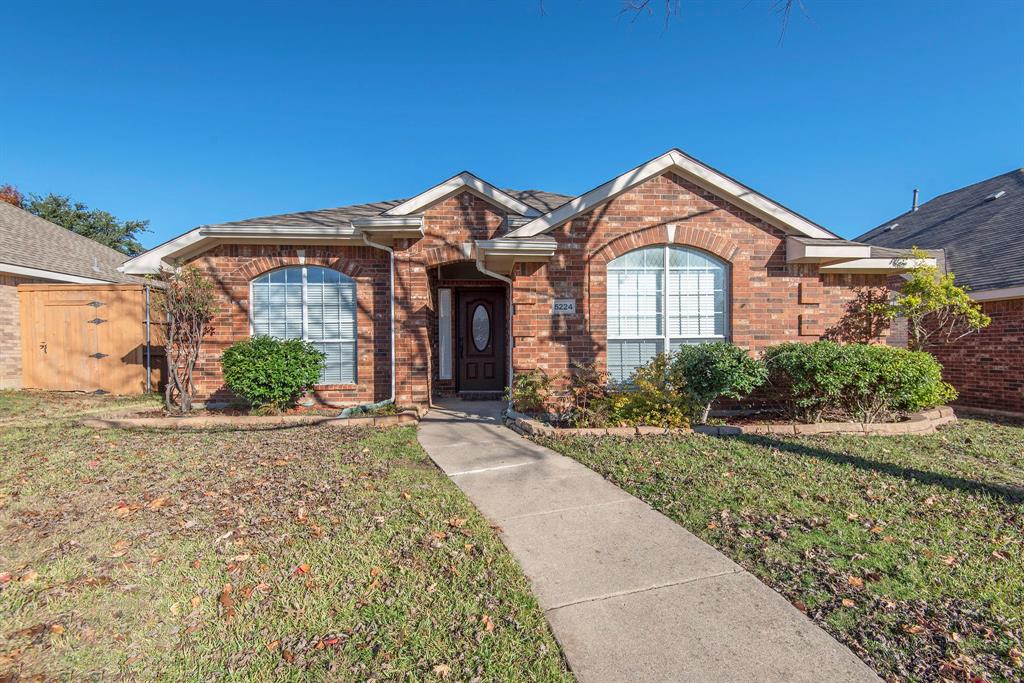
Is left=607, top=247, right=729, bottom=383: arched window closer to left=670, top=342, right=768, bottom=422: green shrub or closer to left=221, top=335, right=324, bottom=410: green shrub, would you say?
left=670, top=342, right=768, bottom=422: green shrub

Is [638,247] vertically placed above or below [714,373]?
above

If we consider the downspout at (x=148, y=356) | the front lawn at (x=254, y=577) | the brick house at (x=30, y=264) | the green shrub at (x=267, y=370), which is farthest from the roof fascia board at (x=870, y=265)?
the downspout at (x=148, y=356)

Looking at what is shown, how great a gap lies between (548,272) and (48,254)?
43.0 ft

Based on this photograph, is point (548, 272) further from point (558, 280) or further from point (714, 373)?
point (714, 373)

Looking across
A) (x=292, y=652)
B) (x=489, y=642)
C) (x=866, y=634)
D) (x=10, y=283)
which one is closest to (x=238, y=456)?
(x=292, y=652)

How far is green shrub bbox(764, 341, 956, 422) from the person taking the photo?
21.5ft

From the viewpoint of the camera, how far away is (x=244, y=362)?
7430mm

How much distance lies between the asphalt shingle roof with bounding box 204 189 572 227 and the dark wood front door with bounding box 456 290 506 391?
212cm

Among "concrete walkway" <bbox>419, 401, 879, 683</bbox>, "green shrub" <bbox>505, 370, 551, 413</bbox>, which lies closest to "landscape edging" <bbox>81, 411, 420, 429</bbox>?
"green shrub" <bbox>505, 370, 551, 413</bbox>

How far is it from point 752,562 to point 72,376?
12.5 meters

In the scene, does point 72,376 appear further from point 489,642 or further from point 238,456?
point 489,642

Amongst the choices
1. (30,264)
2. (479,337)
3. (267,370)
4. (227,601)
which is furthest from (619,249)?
(30,264)

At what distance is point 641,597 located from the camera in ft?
8.82

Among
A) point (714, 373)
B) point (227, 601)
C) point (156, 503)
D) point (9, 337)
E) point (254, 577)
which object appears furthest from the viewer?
point (9, 337)
